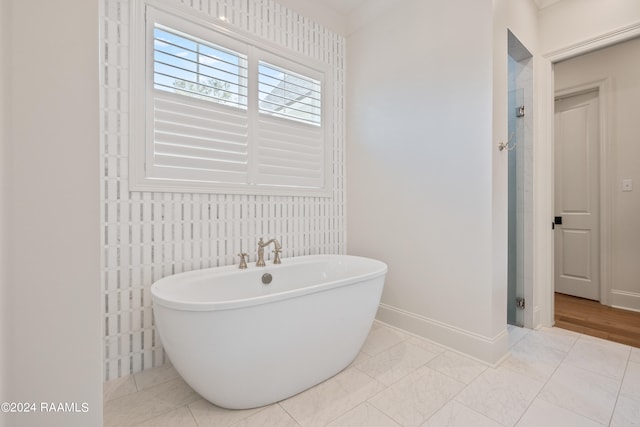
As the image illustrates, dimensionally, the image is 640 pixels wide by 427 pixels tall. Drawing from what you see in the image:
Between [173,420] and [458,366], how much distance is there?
1.65 meters

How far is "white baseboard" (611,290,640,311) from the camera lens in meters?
2.74

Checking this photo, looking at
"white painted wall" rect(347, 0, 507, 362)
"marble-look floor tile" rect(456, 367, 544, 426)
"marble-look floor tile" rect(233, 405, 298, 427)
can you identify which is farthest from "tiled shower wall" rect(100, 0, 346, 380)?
"marble-look floor tile" rect(456, 367, 544, 426)

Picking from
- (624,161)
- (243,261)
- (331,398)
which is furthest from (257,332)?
(624,161)

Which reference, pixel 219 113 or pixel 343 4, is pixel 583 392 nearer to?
pixel 219 113

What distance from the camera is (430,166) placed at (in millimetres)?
2174

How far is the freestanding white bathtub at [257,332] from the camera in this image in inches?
48.4

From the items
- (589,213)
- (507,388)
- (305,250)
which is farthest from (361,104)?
(589,213)

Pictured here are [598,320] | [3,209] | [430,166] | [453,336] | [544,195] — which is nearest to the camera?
[3,209]

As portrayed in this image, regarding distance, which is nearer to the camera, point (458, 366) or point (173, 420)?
point (173, 420)

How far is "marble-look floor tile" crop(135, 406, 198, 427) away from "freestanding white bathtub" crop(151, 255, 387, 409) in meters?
0.11

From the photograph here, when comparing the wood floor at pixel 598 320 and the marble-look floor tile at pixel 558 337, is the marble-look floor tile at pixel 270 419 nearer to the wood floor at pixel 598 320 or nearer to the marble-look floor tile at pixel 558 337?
the marble-look floor tile at pixel 558 337

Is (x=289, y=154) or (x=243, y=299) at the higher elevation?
(x=289, y=154)

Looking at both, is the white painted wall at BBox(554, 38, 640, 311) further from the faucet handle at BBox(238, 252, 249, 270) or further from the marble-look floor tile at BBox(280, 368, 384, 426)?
the faucet handle at BBox(238, 252, 249, 270)

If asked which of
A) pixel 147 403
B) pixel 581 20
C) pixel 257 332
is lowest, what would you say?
pixel 147 403
